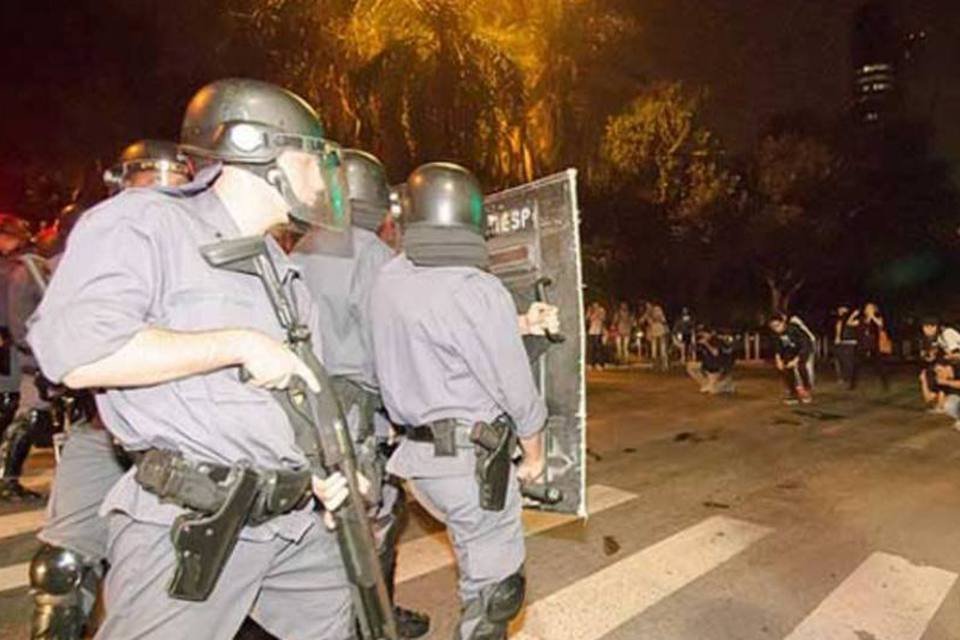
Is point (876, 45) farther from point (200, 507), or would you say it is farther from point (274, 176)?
point (200, 507)

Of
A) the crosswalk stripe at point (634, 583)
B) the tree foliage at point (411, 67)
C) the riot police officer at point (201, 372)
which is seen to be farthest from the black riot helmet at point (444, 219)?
the tree foliage at point (411, 67)

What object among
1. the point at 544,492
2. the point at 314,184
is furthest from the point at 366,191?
the point at 544,492

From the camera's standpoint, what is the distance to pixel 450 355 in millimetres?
3018

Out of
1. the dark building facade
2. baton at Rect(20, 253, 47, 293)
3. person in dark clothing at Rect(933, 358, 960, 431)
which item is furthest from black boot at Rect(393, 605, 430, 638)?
the dark building facade

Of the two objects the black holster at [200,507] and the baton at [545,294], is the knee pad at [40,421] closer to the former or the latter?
the baton at [545,294]

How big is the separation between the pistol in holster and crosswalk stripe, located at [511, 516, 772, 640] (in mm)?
1373

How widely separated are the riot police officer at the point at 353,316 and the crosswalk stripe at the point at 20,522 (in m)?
3.30

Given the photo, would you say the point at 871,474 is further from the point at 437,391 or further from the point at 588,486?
the point at 437,391

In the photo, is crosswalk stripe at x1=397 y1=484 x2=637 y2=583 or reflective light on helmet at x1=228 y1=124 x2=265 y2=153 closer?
reflective light on helmet at x1=228 y1=124 x2=265 y2=153

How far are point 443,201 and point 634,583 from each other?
2.80 metres

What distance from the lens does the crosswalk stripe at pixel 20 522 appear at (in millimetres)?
5516

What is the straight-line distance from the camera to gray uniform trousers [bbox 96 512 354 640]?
199 centimetres

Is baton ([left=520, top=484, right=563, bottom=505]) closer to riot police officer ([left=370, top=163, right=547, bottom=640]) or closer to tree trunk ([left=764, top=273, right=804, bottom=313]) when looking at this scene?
riot police officer ([left=370, top=163, right=547, bottom=640])

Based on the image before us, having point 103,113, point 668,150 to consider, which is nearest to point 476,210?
point 103,113
